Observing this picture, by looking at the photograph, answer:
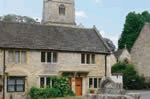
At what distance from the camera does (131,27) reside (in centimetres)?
7025

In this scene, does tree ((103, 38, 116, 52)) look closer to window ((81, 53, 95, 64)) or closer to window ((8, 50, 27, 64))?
window ((81, 53, 95, 64))

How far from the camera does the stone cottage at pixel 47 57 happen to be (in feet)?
89.2

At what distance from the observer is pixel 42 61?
28.7m

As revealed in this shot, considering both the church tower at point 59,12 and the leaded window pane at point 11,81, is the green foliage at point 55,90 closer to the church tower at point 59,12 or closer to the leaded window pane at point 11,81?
the leaded window pane at point 11,81

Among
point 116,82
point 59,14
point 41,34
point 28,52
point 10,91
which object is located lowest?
point 10,91

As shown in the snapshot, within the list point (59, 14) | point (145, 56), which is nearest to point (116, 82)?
point (145, 56)

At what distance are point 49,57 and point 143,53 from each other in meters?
20.4

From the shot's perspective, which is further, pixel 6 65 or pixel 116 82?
pixel 6 65

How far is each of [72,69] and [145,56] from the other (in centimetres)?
1821

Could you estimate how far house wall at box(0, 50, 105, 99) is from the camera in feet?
89.7

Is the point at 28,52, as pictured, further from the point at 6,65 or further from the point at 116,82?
the point at 116,82

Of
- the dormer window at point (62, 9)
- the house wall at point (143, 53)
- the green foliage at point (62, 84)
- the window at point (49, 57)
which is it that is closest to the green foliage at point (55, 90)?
the green foliage at point (62, 84)

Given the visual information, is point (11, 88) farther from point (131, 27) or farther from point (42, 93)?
point (131, 27)

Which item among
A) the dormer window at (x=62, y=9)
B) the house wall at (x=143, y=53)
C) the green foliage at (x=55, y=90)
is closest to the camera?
the green foliage at (x=55, y=90)
